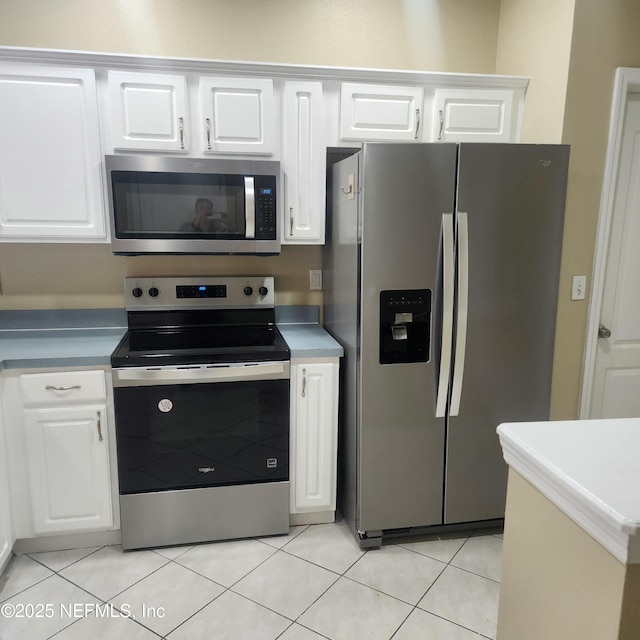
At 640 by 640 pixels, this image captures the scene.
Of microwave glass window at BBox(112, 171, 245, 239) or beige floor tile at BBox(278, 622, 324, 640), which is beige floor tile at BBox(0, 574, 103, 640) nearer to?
beige floor tile at BBox(278, 622, 324, 640)

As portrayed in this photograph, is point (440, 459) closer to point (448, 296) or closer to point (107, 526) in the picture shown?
point (448, 296)

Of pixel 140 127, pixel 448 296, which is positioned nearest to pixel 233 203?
pixel 140 127

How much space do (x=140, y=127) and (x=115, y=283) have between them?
81cm

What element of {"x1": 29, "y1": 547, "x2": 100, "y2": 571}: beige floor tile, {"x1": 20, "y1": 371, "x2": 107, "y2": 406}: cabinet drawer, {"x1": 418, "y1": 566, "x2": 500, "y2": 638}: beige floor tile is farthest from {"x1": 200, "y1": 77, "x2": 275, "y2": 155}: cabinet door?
{"x1": 418, "y1": 566, "x2": 500, "y2": 638}: beige floor tile

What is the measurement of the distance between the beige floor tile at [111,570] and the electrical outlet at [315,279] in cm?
152

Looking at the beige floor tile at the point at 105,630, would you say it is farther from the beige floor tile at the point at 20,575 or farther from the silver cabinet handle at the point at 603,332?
the silver cabinet handle at the point at 603,332

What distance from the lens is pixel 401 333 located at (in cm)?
214

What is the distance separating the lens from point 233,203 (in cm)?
230

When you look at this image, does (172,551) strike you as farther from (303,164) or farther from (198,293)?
(303,164)

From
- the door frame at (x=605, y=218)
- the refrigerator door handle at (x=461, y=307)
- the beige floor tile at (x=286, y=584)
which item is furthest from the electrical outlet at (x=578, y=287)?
the beige floor tile at (x=286, y=584)

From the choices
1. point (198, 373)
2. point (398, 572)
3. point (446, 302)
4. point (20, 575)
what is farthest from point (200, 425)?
point (446, 302)

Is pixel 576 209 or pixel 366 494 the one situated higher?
pixel 576 209

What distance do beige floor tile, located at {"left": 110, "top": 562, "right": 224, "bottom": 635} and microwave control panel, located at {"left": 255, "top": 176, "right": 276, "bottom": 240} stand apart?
1.48 meters

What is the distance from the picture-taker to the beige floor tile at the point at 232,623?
1.80 meters
